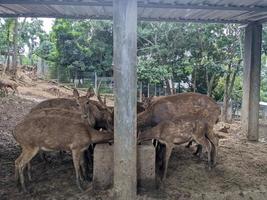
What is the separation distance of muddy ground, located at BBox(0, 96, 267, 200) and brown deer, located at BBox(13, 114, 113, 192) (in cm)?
27

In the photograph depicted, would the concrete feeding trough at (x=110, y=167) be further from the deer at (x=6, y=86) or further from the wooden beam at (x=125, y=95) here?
the deer at (x=6, y=86)

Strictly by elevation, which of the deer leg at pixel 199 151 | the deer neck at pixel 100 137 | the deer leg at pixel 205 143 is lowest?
the deer leg at pixel 199 151

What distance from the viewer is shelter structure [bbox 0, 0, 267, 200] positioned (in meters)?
4.70

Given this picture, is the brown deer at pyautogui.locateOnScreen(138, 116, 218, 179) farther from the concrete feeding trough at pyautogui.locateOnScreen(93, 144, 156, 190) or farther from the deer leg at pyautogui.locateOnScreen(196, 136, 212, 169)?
the concrete feeding trough at pyautogui.locateOnScreen(93, 144, 156, 190)

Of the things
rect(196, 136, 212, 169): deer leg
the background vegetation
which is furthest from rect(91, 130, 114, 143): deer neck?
the background vegetation

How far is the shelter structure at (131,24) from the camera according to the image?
470 cm

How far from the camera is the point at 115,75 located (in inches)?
188

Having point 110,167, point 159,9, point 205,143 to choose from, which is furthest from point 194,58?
point 110,167

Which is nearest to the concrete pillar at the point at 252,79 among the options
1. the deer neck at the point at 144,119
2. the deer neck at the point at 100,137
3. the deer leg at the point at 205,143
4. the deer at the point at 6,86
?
the deer leg at the point at 205,143

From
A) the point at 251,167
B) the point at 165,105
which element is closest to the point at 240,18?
the point at 165,105

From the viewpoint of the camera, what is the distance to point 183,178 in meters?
5.70

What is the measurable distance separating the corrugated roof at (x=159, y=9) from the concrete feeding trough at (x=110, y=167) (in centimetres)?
246

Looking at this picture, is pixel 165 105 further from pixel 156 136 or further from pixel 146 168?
pixel 146 168

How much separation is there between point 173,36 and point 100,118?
288 inches
